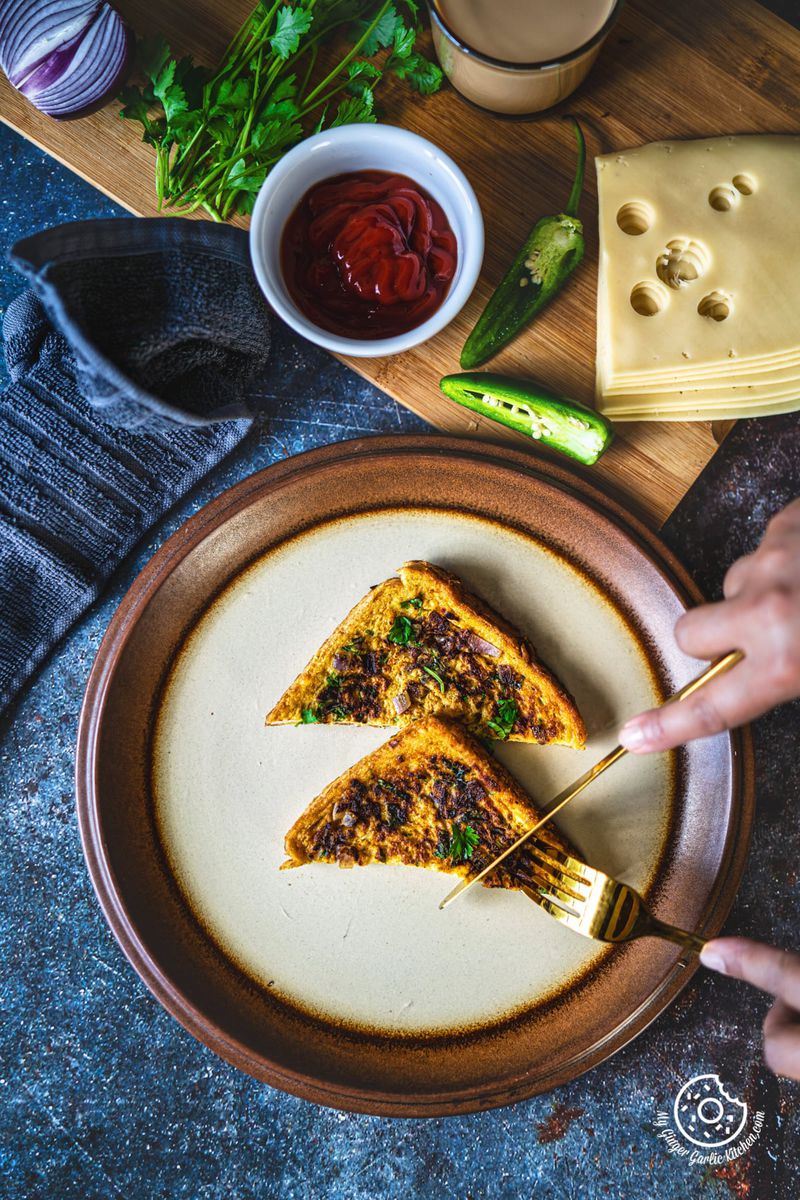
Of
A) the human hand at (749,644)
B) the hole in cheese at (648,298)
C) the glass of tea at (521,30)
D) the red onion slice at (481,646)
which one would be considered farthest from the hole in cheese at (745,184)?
the red onion slice at (481,646)

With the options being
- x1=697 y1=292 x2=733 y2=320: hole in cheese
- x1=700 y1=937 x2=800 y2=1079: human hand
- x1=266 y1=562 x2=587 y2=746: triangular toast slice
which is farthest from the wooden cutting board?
x1=700 y1=937 x2=800 y2=1079: human hand

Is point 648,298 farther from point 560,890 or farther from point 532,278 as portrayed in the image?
point 560,890

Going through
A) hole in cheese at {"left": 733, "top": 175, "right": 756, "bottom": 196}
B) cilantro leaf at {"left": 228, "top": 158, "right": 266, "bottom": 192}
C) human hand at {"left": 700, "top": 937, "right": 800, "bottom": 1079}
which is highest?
hole in cheese at {"left": 733, "top": 175, "right": 756, "bottom": 196}

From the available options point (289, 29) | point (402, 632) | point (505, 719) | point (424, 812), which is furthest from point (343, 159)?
point (424, 812)

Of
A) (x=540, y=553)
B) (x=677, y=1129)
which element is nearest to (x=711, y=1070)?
(x=677, y=1129)

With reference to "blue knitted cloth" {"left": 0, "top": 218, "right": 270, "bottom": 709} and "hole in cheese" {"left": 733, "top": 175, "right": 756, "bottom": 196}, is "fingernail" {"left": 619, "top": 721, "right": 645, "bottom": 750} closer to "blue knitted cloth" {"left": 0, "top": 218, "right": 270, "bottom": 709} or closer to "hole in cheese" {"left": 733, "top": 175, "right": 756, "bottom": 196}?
"blue knitted cloth" {"left": 0, "top": 218, "right": 270, "bottom": 709}

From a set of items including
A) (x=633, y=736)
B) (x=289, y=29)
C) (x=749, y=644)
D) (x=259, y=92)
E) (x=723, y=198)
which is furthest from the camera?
(x=723, y=198)

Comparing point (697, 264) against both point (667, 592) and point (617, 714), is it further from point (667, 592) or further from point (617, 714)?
point (617, 714)

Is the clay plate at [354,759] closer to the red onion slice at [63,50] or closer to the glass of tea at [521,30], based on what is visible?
the glass of tea at [521,30]
